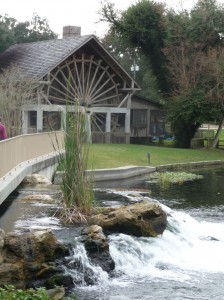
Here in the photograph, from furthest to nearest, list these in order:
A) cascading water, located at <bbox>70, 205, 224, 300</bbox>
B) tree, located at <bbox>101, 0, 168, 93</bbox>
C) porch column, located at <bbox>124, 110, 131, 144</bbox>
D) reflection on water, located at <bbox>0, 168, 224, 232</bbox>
Answer: tree, located at <bbox>101, 0, 168, 93</bbox>
porch column, located at <bbox>124, 110, 131, 144</bbox>
reflection on water, located at <bbox>0, 168, 224, 232</bbox>
cascading water, located at <bbox>70, 205, 224, 300</bbox>

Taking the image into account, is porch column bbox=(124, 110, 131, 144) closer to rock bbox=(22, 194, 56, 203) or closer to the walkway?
the walkway

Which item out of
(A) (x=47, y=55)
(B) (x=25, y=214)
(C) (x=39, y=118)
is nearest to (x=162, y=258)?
(B) (x=25, y=214)

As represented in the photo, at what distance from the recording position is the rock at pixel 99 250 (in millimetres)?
9758

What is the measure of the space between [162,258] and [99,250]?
1.64 meters

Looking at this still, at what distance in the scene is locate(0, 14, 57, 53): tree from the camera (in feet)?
151

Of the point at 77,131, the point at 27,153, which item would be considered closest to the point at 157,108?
the point at 27,153

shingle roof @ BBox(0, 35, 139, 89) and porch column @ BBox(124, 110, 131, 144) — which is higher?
shingle roof @ BBox(0, 35, 139, 89)

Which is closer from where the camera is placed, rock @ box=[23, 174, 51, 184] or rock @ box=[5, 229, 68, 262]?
rock @ box=[5, 229, 68, 262]

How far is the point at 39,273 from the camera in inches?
347

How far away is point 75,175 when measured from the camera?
11523 millimetres

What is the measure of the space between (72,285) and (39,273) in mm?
593

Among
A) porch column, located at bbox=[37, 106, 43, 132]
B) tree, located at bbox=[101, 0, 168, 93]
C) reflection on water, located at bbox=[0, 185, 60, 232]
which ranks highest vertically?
tree, located at bbox=[101, 0, 168, 93]

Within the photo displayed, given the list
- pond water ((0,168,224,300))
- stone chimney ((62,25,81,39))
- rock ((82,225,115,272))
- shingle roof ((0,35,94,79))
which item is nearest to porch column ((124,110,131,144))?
shingle roof ((0,35,94,79))

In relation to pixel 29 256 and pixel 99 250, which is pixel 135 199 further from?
pixel 29 256
